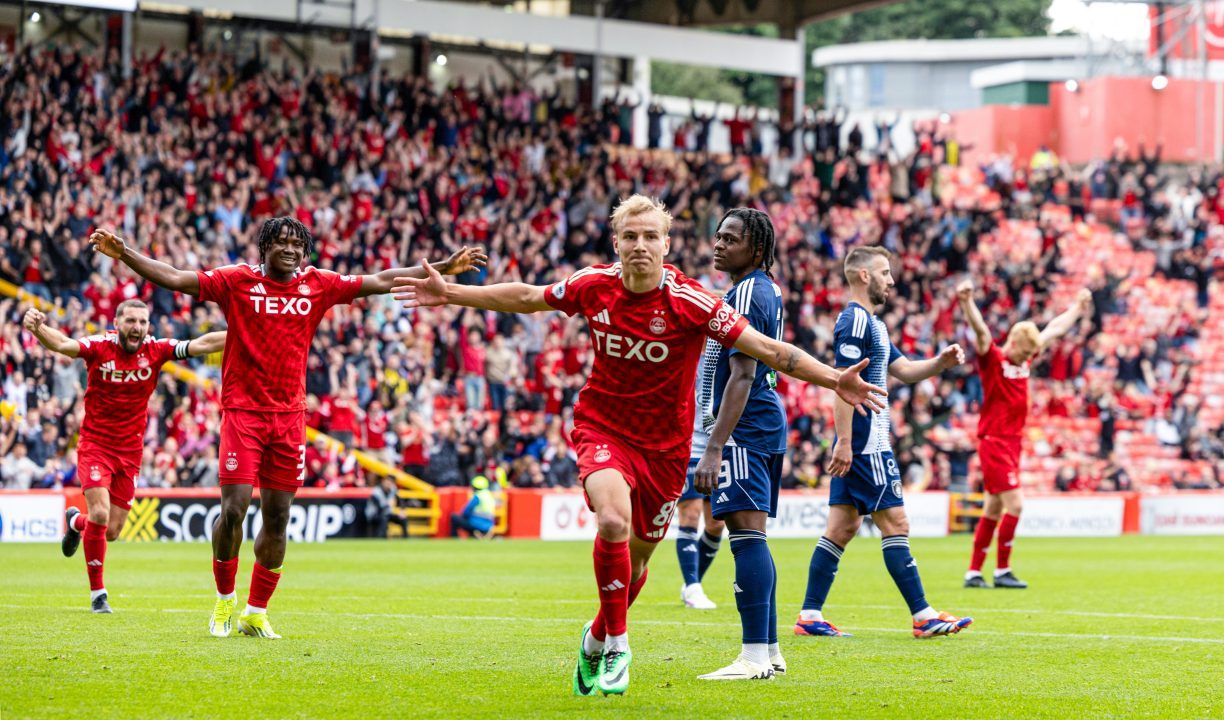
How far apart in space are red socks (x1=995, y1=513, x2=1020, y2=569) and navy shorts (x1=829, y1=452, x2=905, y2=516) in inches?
230

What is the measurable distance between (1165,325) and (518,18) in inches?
694

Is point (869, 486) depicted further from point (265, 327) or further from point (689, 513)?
point (265, 327)

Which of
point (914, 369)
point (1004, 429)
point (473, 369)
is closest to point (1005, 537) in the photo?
point (1004, 429)

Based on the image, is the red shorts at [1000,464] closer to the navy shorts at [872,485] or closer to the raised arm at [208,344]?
the navy shorts at [872,485]

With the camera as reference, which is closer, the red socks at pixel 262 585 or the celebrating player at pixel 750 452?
the celebrating player at pixel 750 452

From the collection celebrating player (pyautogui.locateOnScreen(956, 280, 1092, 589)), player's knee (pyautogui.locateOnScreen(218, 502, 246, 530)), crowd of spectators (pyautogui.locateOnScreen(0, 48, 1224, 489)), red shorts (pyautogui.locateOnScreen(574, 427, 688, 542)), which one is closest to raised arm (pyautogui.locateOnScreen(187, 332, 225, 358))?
player's knee (pyautogui.locateOnScreen(218, 502, 246, 530))

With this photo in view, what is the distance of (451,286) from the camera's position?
7895 mm

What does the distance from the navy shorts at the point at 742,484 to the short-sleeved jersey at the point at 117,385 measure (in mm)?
5706

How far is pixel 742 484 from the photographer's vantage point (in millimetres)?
9031

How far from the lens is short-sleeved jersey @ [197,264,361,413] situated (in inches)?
406

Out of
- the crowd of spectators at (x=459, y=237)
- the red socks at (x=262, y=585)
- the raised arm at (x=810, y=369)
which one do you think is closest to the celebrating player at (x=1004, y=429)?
the red socks at (x=262, y=585)

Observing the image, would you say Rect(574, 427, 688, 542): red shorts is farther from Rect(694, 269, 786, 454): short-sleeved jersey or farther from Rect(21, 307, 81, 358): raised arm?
Rect(21, 307, 81, 358): raised arm

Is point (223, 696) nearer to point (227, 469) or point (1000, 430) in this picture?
point (227, 469)

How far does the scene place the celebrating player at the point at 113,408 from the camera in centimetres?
1273
